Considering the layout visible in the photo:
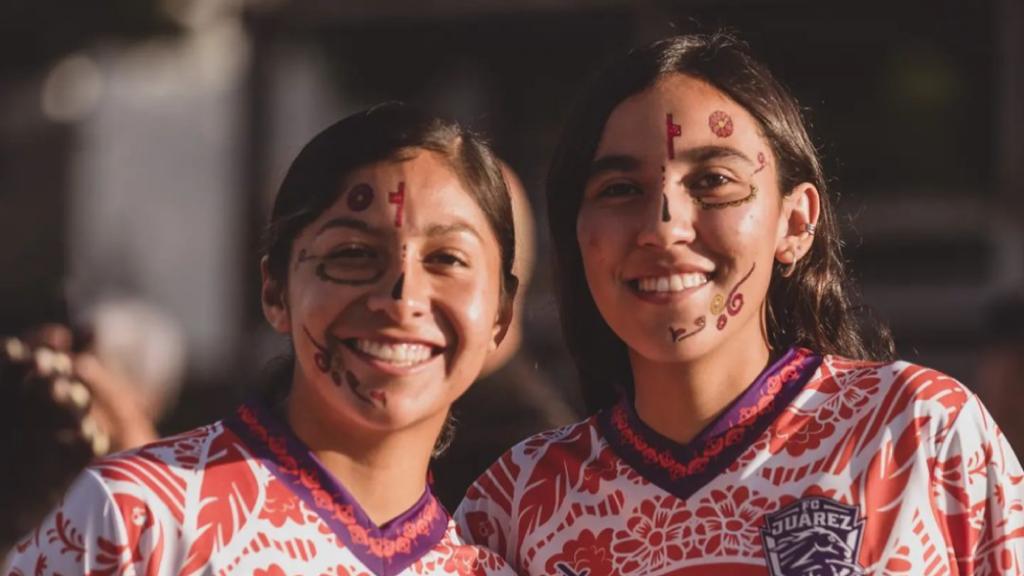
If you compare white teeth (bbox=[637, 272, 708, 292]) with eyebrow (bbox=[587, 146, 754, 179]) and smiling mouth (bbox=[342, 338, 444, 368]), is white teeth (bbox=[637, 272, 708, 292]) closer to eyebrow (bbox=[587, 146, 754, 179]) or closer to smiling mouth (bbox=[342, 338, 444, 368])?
eyebrow (bbox=[587, 146, 754, 179])

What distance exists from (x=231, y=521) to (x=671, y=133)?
989mm

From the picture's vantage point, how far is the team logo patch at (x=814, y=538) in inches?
106

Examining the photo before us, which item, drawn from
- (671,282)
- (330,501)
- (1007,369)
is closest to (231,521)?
(330,501)

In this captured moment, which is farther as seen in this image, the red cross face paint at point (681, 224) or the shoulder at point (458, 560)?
the red cross face paint at point (681, 224)

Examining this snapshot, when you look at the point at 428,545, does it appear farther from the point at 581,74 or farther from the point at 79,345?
the point at 581,74

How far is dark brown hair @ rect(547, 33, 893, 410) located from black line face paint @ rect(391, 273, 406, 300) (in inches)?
19.3

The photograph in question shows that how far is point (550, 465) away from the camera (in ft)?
9.93

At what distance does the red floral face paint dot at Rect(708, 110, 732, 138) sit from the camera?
293cm

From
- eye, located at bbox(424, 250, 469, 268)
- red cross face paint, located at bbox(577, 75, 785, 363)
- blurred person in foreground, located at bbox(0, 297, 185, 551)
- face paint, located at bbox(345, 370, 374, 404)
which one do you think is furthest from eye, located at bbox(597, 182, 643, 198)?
blurred person in foreground, located at bbox(0, 297, 185, 551)

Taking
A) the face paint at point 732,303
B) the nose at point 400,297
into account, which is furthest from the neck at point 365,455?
the face paint at point 732,303

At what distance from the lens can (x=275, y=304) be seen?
2.85 meters

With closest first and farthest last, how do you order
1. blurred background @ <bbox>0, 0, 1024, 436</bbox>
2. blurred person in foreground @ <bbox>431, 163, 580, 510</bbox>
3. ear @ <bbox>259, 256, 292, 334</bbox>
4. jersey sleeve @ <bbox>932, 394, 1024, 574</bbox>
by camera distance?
jersey sleeve @ <bbox>932, 394, 1024, 574</bbox>
ear @ <bbox>259, 256, 292, 334</bbox>
blurred person in foreground @ <bbox>431, 163, 580, 510</bbox>
blurred background @ <bbox>0, 0, 1024, 436</bbox>

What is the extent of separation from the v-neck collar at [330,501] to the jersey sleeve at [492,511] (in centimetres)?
23

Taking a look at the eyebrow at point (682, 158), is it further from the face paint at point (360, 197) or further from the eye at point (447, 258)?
the face paint at point (360, 197)
